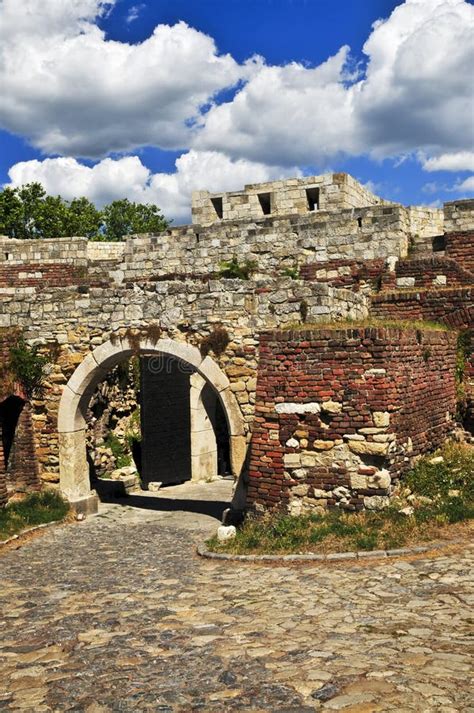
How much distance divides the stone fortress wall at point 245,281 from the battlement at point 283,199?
0.10 feet

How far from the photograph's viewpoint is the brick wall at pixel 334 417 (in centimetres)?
970

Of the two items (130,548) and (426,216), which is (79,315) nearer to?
(130,548)

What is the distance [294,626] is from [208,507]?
8275mm

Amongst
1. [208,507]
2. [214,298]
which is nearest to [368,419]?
[214,298]

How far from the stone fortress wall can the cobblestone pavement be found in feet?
12.6

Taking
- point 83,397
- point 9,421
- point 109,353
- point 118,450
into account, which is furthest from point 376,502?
point 118,450

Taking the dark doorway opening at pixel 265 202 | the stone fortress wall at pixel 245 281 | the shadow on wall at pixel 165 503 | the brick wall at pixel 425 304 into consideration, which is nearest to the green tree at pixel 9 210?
the stone fortress wall at pixel 245 281

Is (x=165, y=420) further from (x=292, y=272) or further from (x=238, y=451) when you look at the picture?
(x=238, y=451)

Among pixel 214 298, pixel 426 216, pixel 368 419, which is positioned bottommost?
pixel 368 419

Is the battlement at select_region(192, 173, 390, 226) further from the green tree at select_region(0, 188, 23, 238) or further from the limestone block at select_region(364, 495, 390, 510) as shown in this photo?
the green tree at select_region(0, 188, 23, 238)

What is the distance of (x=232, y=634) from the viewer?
6.42m

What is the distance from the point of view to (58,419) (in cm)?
1345

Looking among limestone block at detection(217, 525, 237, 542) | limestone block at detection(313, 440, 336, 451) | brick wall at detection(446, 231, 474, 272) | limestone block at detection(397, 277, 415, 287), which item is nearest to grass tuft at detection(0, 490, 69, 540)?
limestone block at detection(217, 525, 237, 542)

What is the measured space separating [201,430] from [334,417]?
974 cm
